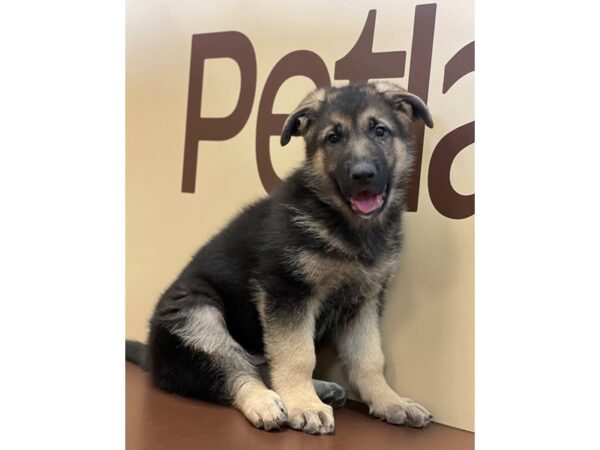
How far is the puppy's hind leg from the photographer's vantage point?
289 cm

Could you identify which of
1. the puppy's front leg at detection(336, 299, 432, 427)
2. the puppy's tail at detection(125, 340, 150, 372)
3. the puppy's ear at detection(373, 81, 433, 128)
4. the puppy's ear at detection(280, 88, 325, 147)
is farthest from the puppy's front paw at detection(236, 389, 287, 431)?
the puppy's ear at detection(373, 81, 433, 128)

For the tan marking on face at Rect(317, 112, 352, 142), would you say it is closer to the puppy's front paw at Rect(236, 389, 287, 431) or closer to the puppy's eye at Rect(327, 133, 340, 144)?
the puppy's eye at Rect(327, 133, 340, 144)

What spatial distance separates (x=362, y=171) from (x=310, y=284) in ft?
1.79

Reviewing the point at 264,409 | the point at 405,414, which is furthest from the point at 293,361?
the point at 405,414

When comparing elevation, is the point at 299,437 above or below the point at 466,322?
below

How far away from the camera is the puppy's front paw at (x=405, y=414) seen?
2.92 m

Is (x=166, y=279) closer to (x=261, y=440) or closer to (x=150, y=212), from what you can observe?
(x=150, y=212)

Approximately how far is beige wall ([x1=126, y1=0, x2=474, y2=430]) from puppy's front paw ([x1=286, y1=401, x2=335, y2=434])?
20.2 inches

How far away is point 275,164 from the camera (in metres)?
3.62

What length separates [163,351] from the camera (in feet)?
10.5

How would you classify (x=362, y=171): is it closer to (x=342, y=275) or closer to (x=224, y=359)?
(x=342, y=275)

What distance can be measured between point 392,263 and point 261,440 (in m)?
0.95

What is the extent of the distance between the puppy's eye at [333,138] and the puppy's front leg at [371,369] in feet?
2.52
